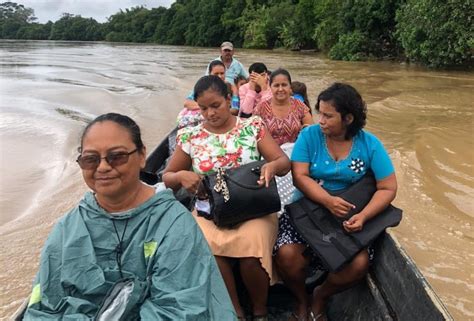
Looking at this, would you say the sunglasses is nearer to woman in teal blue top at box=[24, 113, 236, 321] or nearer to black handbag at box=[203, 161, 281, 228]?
woman in teal blue top at box=[24, 113, 236, 321]

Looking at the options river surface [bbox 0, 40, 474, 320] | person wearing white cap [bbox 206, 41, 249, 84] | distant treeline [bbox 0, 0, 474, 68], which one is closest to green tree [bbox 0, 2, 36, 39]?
distant treeline [bbox 0, 0, 474, 68]

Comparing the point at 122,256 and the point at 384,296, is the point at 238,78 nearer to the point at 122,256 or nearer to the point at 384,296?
the point at 384,296

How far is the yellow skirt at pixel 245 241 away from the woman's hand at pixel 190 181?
250 mm

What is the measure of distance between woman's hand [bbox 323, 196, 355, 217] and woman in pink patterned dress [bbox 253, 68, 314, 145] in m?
1.57

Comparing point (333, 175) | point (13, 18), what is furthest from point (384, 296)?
point (13, 18)

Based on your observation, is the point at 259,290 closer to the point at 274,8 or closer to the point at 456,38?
the point at 456,38

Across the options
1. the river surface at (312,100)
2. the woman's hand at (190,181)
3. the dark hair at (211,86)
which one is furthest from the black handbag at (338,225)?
the river surface at (312,100)

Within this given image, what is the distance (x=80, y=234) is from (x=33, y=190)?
5.39m

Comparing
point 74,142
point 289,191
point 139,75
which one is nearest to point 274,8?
point 139,75

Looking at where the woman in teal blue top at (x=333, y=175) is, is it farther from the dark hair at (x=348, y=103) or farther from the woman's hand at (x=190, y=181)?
the woman's hand at (x=190, y=181)

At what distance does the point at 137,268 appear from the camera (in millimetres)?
1742

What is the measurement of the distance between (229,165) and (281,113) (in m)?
1.55

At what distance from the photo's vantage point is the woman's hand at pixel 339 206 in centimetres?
254

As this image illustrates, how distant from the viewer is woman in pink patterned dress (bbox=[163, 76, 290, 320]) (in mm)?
2457
